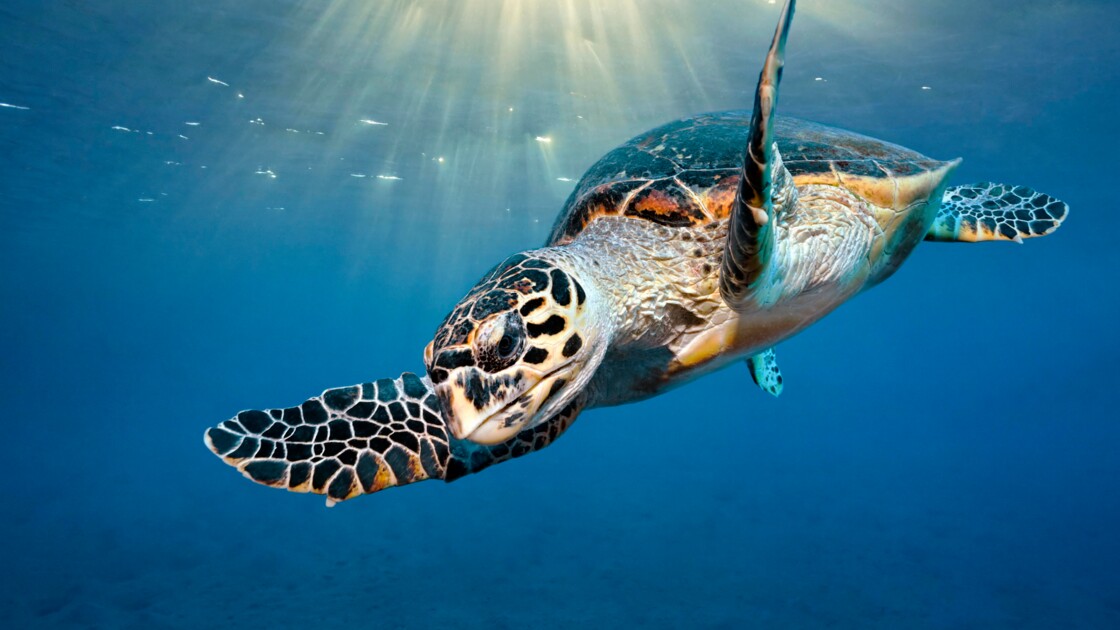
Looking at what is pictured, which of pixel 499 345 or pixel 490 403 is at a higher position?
pixel 499 345

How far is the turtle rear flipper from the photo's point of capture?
428 cm

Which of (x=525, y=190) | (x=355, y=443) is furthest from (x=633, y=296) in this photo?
(x=525, y=190)

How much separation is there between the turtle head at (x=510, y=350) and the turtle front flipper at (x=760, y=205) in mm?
641

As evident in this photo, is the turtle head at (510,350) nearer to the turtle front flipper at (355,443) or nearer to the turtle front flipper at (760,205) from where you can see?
the turtle front flipper at (760,205)

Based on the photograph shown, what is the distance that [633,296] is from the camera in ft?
8.23

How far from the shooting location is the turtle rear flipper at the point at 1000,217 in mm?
4281

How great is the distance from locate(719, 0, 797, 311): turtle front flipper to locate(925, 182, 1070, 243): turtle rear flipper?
102 inches

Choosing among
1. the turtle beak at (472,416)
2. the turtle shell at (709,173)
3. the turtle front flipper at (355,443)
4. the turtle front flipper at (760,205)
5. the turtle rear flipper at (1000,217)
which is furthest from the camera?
the turtle rear flipper at (1000,217)

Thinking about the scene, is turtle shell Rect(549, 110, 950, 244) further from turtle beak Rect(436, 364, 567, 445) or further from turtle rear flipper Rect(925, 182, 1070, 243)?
turtle beak Rect(436, 364, 567, 445)

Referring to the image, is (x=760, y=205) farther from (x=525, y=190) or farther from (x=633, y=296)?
(x=525, y=190)

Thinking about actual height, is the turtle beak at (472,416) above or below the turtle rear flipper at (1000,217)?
below

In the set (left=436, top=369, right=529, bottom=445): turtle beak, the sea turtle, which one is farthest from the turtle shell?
(left=436, top=369, right=529, bottom=445): turtle beak

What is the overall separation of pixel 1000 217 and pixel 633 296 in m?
3.75

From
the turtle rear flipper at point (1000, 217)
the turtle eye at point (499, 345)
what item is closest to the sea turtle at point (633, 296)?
the turtle eye at point (499, 345)
